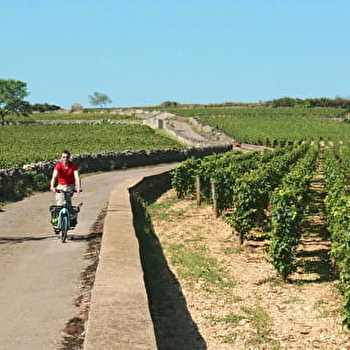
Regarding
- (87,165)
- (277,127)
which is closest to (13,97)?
(277,127)

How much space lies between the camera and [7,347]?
7.45m

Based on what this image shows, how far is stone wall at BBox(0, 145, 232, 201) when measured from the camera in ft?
83.1

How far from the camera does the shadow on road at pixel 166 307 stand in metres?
9.13

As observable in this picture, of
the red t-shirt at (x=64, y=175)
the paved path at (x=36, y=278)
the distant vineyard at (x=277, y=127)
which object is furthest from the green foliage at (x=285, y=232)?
the distant vineyard at (x=277, y=127)

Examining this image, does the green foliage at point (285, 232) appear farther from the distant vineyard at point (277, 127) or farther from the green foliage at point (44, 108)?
the green foliage at point (44, 108)

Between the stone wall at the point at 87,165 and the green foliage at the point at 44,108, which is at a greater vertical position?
the green foliage at the point at 44,108

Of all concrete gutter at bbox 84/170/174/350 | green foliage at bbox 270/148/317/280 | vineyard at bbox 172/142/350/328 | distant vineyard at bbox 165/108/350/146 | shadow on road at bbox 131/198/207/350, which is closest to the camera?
concrete gutter at bbox 84/170/174/350

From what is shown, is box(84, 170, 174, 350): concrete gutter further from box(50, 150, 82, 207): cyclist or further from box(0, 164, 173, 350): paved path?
box(50, 150, 82, 207): cyclist

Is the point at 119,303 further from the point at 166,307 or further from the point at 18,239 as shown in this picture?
the point at 18,239

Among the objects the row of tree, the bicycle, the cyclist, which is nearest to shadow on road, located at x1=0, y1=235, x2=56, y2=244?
the bicycle

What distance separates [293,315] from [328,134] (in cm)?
8707

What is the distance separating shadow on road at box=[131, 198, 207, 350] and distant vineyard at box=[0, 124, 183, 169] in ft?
95.7

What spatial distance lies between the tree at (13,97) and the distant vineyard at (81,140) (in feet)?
123

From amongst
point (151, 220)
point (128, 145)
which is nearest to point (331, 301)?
point (151, 220)
